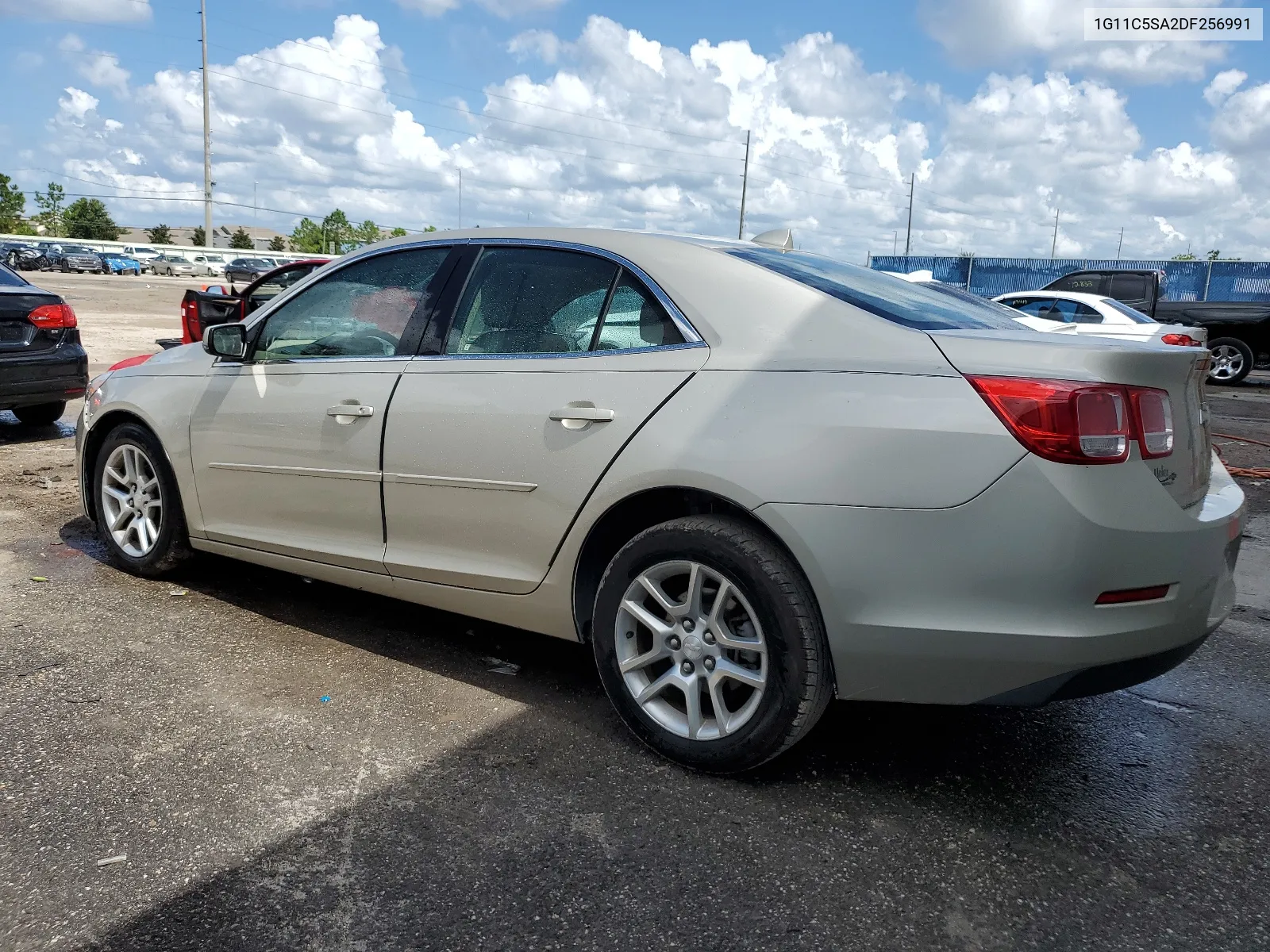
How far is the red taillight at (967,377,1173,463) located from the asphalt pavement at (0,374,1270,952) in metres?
1.03

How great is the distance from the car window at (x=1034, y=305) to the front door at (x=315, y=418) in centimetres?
1155

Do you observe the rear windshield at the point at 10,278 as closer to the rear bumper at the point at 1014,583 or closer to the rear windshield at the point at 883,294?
the rear windshield at the point at 883,294

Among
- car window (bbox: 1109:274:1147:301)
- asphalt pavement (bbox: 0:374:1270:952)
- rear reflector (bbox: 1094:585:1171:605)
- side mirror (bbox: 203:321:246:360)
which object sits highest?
car window (bbox: 1109:274:1147:301)

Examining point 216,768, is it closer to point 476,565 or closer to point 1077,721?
point 476,565

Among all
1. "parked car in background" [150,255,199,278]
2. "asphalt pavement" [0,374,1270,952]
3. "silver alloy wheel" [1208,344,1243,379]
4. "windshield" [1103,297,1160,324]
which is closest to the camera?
"asphalt pavement" [0,374,1270,952]

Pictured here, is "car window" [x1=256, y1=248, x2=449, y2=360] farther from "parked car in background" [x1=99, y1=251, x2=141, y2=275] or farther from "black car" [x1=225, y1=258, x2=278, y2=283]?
"parked car in background" [x1=99, y1=251, x2=141, y2=275]

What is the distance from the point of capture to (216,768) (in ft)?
9.61

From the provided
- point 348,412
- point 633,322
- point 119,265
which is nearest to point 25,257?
point 119,265

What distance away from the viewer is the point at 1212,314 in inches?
637

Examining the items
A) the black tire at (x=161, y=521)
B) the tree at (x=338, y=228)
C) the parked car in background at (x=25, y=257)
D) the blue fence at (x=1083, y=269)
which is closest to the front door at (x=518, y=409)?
the black tire at (x=161, y=521)

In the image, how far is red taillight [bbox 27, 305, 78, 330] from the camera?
7867 mm

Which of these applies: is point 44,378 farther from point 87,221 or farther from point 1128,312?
point 87,221

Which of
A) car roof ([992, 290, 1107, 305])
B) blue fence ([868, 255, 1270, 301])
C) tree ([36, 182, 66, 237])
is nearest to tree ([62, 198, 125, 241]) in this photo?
tree ([36, 182, 66, 237])

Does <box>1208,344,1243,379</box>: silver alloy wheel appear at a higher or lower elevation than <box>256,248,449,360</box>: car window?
lower
